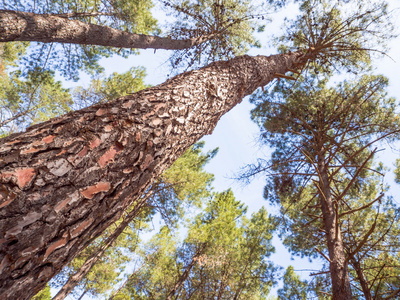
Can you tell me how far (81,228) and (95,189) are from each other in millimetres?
200

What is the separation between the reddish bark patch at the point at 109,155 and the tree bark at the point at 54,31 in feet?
12.9

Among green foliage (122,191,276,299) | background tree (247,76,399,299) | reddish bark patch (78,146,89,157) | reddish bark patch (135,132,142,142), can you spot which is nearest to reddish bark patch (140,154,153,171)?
reddish bark patch (135,132,142,142)

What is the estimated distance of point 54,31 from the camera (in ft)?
13.7

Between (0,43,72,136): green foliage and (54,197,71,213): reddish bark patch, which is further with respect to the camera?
(0,43,72,136): green foliage

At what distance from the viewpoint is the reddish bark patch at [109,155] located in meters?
1.26

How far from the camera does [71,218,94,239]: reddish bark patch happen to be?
3.73 ft

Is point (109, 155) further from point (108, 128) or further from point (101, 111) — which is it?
point (101, 111)

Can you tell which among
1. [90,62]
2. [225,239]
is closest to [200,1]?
[90,62]

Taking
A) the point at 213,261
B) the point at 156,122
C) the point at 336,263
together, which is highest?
the point at 213,261

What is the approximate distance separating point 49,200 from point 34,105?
36.7ft

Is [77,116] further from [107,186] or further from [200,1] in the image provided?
[200,1]

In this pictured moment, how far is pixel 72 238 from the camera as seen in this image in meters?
1.13

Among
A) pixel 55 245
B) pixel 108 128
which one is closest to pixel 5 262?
pixel 55 245

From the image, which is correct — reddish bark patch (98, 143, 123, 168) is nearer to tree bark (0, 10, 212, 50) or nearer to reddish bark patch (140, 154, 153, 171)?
reddish bark patch (140, 154, 153, 171)
